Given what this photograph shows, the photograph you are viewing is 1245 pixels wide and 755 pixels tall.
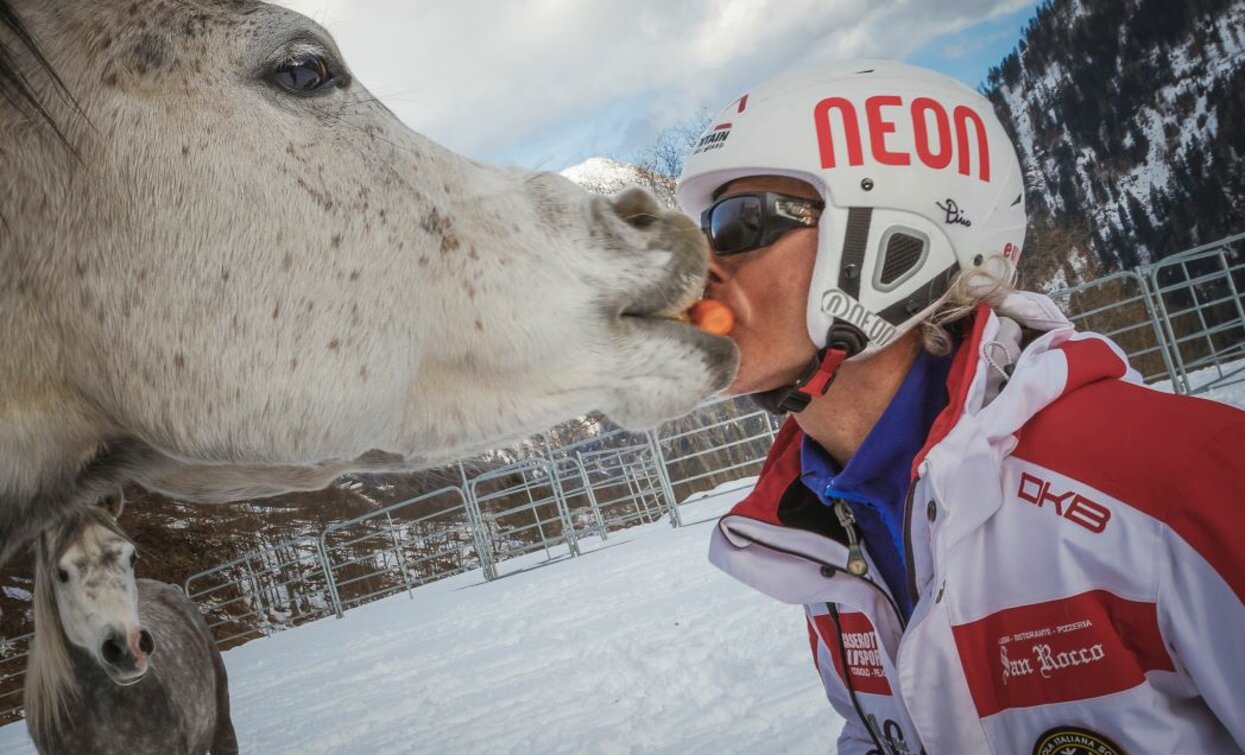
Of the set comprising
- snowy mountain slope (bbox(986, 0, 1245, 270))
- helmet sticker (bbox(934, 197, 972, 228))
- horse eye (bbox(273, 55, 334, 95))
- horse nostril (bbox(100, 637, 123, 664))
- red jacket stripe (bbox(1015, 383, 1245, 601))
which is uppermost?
snowy mountain slope (bbox(986, 0, 1245, 270))

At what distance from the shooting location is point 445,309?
56.2 inches

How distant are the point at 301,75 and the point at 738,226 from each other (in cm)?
99

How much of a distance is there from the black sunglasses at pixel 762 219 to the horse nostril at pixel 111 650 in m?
4.55

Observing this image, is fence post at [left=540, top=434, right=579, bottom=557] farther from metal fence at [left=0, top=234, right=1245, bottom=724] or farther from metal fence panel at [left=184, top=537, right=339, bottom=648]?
metal fence panel at [left=184, top=537, right=339, bottom=648]

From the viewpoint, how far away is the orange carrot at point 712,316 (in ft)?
5.68

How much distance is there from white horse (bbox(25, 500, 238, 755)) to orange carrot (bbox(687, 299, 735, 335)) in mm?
3894

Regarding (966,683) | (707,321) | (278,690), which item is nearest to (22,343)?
(707,321)

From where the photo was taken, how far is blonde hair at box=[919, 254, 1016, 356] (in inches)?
68.0

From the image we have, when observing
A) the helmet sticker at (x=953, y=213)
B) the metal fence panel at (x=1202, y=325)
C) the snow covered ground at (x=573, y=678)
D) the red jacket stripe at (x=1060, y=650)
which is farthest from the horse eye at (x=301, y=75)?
the metal fence panel at (x=1202, y=325)

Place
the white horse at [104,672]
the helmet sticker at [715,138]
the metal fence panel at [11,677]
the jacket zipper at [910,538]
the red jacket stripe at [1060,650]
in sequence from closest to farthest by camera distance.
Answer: the red jacket stripe at [1060,650] → the jacket zipper at [910,538] → the helmet sticker at [715,138] → the white horse at [104,672] → the metal fence panel at [11,677]

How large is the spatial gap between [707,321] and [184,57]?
112 centimetres

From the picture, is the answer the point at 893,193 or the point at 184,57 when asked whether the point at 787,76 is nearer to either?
the point at 893,193

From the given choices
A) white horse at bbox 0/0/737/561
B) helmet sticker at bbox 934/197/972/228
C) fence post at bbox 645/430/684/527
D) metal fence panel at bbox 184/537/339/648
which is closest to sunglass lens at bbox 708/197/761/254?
white horse at bbox 0/0/737/561

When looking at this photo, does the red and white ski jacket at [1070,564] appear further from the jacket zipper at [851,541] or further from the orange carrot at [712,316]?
the orange carrot at [712,316]
